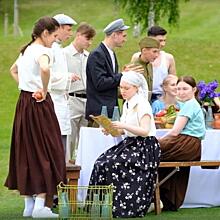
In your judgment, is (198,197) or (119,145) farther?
(198,197)

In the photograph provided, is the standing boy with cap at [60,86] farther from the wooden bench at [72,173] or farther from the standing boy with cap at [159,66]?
the standing boy with cap at [159,66]

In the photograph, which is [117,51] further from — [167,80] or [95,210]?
[95,210]

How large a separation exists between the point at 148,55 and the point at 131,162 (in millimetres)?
1448

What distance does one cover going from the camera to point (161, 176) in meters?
8.80

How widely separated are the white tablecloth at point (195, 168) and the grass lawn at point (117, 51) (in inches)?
7.1

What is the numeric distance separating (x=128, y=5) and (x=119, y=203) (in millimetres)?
20165

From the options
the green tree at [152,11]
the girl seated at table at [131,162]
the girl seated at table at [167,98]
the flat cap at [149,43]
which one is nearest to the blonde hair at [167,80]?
the girl seated at table at [167,98]

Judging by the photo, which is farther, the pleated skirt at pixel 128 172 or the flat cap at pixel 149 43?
the flat cap at pixel 149 43

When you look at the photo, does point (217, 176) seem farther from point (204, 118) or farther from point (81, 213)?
point (81, 213)

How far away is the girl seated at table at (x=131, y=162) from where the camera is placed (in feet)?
→ 26.7

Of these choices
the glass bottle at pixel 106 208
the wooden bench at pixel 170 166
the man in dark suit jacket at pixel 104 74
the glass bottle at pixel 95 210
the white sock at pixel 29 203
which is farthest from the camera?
the man in dark suit jacket at pixel 104 74

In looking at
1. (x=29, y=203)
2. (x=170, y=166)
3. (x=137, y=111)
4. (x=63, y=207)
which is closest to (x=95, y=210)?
(x=63, y=207)

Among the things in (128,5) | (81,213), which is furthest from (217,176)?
(128,5)

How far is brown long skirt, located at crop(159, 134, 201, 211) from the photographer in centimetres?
852
